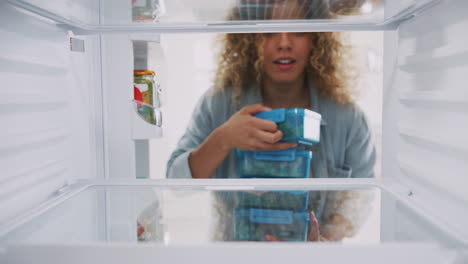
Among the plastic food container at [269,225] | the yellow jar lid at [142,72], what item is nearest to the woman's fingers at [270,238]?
the plastic food container at [269,225]

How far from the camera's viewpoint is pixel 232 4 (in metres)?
1.01

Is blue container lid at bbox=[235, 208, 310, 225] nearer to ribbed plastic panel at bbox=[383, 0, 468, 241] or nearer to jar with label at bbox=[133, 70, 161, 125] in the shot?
ribbed plastic panel at bbox=[383, 0, 468, 241]

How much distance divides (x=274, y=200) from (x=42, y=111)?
0.57 m

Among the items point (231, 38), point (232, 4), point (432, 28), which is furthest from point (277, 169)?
point (432, 28)

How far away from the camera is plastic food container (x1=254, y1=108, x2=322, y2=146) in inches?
58.9

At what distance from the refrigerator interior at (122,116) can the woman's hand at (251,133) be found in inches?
19.5

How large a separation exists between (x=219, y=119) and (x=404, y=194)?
1216 millimetres

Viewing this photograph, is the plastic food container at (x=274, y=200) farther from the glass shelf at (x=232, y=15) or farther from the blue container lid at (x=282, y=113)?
the blue container lid at (x=282, y=113)

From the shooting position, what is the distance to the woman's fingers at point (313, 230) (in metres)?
0.73

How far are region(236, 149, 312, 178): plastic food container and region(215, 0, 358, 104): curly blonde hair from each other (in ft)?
1.21

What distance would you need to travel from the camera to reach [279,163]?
5.51ft

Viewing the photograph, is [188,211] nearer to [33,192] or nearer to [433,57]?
[33,192]

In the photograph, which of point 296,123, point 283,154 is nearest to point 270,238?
point 296,123

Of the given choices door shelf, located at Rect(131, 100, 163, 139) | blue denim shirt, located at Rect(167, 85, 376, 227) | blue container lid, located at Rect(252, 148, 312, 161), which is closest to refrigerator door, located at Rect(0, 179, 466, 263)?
door shelf, located at Rect(131, 100, 163, 139)
